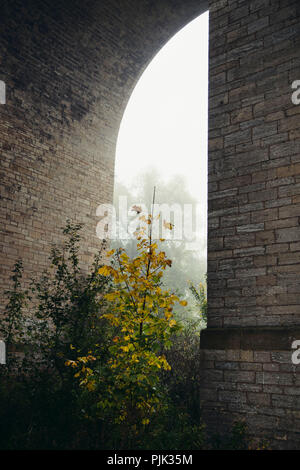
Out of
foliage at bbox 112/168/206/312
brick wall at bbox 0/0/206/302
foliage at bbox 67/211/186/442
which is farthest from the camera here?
foliage at bbox 112/168/206/312

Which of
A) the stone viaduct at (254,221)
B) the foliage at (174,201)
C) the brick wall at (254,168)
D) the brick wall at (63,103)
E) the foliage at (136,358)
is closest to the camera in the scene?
the foliage at (136,358)

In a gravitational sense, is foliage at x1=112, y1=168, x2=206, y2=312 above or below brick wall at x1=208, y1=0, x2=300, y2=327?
above

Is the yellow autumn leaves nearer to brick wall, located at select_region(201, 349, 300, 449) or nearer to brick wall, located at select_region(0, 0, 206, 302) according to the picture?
brick wall, located at select_region(201, 349, 300, 449)

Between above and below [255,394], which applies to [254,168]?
above

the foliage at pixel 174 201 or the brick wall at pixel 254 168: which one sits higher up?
the foliage at pixel 174 201

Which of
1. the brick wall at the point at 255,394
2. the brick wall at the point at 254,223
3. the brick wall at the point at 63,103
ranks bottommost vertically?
the brick wall at the point at 255,394

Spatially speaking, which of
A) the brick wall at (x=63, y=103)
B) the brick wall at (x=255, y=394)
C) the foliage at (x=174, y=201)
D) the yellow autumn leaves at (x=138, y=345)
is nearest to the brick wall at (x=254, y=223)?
the brick wall at (x=255, y=394)

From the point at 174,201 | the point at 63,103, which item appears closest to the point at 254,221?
the point at 63,103

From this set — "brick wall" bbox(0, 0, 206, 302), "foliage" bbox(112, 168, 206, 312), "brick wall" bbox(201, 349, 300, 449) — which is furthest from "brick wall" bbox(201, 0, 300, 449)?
"foliage" bbox(112, 168, 206, 312)

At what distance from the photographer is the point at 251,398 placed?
14.8ft

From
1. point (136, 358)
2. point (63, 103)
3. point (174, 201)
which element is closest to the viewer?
point (136, 358)

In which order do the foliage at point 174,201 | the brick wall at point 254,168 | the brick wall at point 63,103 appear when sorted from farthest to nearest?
the foliage at point 174,201, the brick wall at point 63,103, the brick wall at point 254,168

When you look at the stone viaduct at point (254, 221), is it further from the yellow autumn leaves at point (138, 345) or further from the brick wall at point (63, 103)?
the brick wall at point (63, 103)

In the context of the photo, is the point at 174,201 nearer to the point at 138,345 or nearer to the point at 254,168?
the point at 254,168
